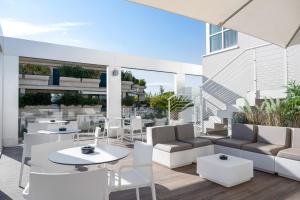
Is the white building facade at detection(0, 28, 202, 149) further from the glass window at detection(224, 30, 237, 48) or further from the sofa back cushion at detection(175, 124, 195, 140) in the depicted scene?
the sofa back cushion at detection(175, 124, 195, 140)

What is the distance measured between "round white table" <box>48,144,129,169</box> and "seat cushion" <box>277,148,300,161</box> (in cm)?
304

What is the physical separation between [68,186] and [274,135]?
14.6ft

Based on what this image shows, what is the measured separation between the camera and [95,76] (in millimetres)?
8891

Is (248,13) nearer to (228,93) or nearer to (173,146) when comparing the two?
(173,146)

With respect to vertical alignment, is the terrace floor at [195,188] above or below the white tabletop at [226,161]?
below

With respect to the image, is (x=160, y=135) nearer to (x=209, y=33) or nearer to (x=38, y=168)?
(x=38, y=168)

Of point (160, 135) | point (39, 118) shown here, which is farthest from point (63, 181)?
point (39, 118)

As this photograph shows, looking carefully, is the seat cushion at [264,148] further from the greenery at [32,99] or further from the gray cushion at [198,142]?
the greenery at [32,99]

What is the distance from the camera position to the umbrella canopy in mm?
2578

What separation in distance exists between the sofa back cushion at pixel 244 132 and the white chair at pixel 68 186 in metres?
4.28

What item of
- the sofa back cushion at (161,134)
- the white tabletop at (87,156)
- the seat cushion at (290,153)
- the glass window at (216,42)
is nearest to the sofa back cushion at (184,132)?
the sofa back cushion at (161,134)

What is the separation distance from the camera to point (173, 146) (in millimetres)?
4840

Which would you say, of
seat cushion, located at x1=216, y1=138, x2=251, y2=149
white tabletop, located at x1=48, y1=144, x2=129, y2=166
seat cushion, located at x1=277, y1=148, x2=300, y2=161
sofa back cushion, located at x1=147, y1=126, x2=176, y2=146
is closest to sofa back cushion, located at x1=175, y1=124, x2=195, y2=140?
sofa back cushion, located at x1=147, y1=126, x2=176, y2=146

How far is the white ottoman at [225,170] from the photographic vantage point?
3.70 m
